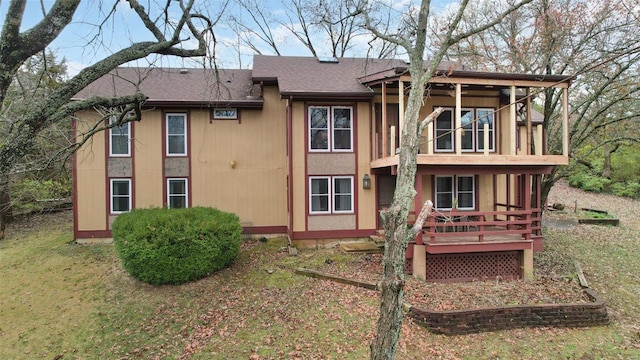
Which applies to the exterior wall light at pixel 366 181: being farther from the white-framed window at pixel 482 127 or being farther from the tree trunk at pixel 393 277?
the tree trunk at pixel 393 277

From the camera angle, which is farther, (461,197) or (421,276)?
(461,197)

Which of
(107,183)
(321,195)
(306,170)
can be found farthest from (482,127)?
(107,183)

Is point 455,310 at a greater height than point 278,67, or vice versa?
point 278,67

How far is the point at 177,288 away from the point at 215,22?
607 centimetres

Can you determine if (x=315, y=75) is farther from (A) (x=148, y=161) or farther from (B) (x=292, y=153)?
(A) (x=148, y=161)

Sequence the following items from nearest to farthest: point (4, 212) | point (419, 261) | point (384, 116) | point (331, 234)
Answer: point (419, 261) < point (384, 116) < point (331, 234) < point (4, 212)

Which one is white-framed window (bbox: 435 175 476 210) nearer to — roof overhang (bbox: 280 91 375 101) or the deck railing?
the deck railing

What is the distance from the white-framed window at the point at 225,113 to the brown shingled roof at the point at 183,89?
290 mm

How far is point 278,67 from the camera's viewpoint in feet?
42.9

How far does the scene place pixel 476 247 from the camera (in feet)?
28.9

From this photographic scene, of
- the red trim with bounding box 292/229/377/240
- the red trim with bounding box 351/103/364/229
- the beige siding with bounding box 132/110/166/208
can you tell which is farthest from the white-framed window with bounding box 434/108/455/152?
the beige siding with bounding box 132/110/166/208

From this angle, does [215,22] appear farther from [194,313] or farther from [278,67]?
[278,67]

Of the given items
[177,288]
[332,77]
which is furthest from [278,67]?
[177,288]

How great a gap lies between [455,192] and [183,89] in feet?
33.2
